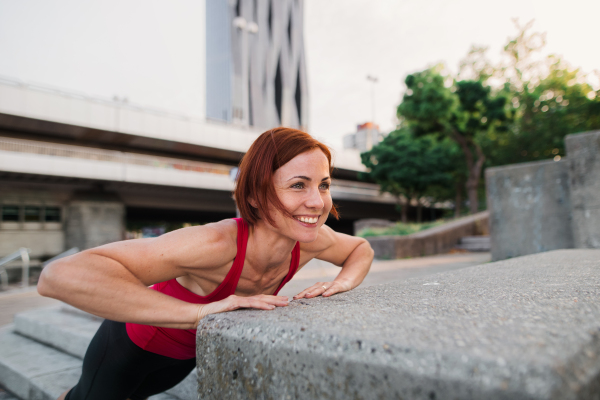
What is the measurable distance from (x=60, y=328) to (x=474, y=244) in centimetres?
1017

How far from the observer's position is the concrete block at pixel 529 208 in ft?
17.1

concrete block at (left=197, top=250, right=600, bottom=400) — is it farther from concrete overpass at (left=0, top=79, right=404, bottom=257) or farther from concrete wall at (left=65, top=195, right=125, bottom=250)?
concrete wall at (left=65, top=195, right=125, bottom=250)

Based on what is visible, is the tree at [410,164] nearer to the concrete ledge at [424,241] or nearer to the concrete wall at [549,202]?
the concrete ledge at [424,241]

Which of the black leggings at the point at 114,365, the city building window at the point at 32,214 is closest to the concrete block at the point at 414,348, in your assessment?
the black leggings at the point at 114,365

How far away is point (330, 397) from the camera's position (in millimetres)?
860

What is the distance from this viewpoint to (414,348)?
78 cm

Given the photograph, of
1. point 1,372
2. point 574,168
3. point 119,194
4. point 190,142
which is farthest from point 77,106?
point 574,168

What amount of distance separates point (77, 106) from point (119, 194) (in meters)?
5.67

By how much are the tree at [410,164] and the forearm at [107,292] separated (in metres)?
24.7

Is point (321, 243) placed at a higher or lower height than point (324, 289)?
higher

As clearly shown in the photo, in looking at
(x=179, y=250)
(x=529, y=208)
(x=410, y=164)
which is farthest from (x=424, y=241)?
(x=410, y=164)

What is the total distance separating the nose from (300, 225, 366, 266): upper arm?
1.39 feet

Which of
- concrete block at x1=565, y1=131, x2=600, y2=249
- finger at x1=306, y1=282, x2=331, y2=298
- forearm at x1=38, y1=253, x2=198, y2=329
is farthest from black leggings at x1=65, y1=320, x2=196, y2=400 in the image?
concrete block at x1=565, y1=131, x2=600, y2=249

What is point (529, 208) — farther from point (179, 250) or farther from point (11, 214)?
point (11, 214)
